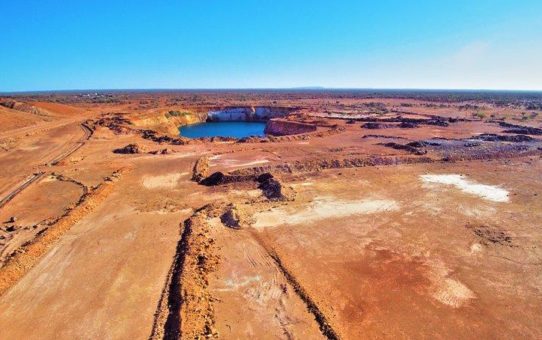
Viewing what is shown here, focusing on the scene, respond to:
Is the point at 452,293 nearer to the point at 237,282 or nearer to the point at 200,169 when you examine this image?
the point at 237,282

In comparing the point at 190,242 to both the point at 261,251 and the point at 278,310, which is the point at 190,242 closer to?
the point at 261,251

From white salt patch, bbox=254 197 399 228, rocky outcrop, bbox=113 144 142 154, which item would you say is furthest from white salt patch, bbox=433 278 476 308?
rocky outcrop, bbox=113 144 142 154

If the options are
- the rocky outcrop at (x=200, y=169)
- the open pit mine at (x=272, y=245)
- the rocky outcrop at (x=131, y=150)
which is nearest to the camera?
the open pit mine at (x=272, y=245)

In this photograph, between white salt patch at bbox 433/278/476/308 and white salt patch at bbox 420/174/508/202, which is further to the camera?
white salt patch at bbox 420/174/508/202

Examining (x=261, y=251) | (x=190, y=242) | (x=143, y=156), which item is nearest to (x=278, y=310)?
(x=261, y=251)

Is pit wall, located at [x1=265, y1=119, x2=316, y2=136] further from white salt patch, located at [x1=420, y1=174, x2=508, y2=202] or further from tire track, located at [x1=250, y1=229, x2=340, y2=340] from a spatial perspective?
tire track, located at [x1=250, y1=229, x2=340, y2=340]

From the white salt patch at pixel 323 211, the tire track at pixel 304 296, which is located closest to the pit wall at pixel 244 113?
the white salt patch at pixel 323 211

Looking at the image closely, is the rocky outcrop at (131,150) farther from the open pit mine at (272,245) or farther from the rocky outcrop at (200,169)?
the rocky outcrop at (200,169)

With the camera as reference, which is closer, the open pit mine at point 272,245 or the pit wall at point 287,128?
the open pit mine at point 272,245
